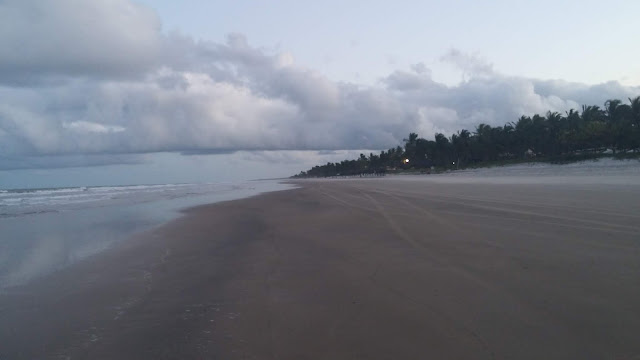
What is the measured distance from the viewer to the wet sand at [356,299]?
406cm

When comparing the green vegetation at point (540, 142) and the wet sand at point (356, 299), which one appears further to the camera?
the green vegetation at point (540, 142)

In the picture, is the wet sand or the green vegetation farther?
the green vegetation

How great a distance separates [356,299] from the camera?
5422 millimetres

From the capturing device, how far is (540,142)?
65000 mm

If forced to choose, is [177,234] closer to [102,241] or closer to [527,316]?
[102,241]

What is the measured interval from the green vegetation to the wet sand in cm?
4864

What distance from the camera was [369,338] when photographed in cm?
421

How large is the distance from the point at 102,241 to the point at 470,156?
266ft

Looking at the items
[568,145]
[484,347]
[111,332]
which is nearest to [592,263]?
[484,347]

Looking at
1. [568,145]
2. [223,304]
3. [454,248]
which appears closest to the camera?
[223,304]

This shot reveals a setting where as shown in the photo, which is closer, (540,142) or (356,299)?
(356,299)

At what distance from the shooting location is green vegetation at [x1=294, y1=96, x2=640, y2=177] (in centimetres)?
→ 5206

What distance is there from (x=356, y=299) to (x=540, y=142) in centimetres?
6858

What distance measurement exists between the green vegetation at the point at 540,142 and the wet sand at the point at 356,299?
48644mm
